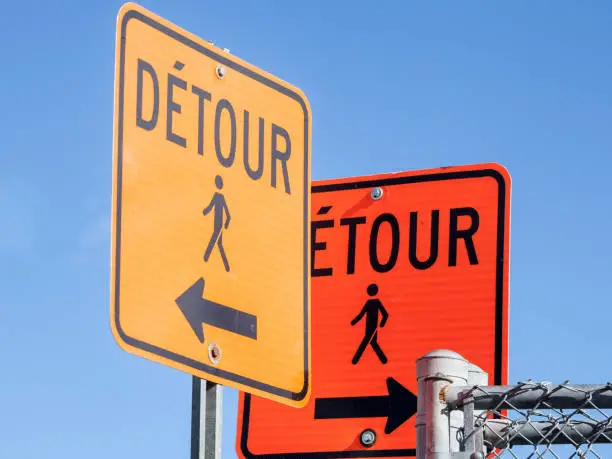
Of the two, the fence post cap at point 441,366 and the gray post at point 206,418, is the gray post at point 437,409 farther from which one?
the gray post at point 206,418

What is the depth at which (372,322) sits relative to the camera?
4.84m

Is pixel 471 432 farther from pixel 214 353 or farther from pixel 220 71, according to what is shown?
pixel 220 71

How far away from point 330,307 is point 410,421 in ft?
1.64

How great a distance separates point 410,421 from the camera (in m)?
4.66

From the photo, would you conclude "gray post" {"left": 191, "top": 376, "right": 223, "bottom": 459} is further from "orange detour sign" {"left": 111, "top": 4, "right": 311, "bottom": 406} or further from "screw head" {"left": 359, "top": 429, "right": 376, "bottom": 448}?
"screw head" {"left": 359, "top": 429, "right": 376, "bottom": 448}

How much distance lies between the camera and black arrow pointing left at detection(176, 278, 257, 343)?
3.43 meters

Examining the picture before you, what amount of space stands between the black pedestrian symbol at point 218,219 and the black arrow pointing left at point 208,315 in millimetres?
96

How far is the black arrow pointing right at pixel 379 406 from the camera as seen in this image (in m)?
4.69

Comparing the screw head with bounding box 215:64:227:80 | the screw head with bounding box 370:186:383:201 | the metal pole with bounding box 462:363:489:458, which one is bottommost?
the metal pole with bounding box 462:363:489:458

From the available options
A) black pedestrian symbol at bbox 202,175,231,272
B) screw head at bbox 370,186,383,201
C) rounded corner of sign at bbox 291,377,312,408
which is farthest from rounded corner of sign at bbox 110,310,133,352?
screw head at bbox 370,186,383,201

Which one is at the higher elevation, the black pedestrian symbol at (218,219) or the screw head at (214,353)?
the black pedestrian symbol at (218,219)

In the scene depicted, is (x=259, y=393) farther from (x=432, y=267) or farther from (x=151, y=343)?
(x=432, y=267)

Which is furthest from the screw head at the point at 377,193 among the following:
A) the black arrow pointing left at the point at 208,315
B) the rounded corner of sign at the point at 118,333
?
the rounded corner of sign at the point at 118,333

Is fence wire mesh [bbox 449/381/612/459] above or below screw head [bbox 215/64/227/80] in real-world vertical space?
below
